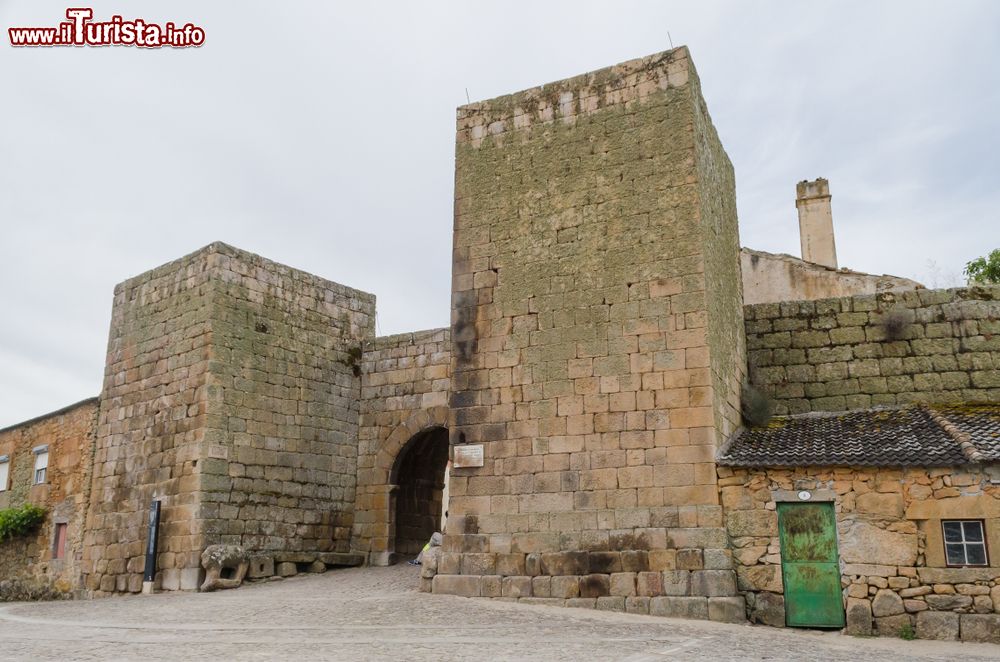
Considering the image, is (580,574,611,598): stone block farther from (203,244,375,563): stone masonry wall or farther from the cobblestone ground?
(203,244,375,563): stone masonry wall

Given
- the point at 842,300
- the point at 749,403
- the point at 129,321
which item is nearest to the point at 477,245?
the point at 749,403

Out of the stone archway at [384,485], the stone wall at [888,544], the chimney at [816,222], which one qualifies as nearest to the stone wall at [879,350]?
the stone wall at [888,544]

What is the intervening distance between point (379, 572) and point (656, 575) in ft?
18.2

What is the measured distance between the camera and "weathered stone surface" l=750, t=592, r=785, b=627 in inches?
381

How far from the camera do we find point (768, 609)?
9.73 meters

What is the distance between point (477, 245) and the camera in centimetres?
1216

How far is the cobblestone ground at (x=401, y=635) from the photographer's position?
294 inches

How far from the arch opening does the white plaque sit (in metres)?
4.17

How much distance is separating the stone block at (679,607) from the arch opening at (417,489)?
6.50 m

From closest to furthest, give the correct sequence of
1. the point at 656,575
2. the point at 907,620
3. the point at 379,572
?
1. the point at 907,620
2. the point at 656,575
3. the point at 379,572

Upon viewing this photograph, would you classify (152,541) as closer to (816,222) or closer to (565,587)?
(565,587)

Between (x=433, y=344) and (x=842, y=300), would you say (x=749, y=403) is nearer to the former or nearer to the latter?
(x=842, y=300)

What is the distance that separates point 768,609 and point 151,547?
904cm

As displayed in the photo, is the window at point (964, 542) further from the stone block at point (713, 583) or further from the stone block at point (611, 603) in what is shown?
the stone block at point (611, 603)
